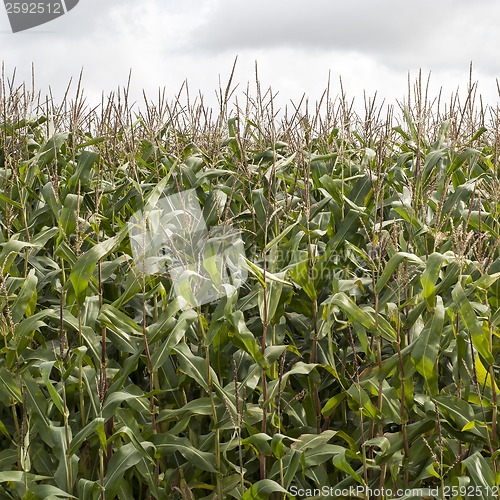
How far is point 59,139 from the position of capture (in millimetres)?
5301

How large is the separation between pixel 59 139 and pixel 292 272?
2.62m

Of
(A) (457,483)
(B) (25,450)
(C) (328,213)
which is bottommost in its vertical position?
(A) (457,483)

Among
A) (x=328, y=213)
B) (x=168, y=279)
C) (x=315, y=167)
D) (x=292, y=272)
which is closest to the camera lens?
(x=292, y=272)

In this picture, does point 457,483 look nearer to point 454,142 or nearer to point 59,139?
point 454,142

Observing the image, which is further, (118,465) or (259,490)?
(118,465)

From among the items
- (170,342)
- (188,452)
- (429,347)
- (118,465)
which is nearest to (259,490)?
(188,452)

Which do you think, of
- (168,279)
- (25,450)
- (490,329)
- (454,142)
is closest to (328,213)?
(168,279)

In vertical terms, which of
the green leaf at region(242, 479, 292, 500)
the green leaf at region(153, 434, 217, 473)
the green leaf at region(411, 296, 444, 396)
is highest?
the green leaf at region(411, 296, 444, 396)

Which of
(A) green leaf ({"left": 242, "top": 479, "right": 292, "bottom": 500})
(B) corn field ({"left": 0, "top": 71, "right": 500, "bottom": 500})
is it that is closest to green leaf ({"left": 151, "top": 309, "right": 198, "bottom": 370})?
(B) corn field ({"left": 0, "top": 71, "right": 500, "bottom": 500})

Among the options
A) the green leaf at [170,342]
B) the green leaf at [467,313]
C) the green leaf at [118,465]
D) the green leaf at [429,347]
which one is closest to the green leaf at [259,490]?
the green leaf at [118,465]

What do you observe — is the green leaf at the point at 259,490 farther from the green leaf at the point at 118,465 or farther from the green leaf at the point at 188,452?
the green leaf at the point at 118,465

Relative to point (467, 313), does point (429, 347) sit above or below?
below

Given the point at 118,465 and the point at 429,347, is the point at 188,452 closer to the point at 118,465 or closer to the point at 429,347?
the point at 118,465

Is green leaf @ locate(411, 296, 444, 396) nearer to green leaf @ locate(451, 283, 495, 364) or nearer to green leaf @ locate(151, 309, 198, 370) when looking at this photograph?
green leaf @ locate(451, 283, 495, 364)
